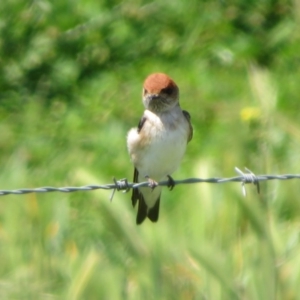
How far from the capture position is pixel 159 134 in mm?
5105

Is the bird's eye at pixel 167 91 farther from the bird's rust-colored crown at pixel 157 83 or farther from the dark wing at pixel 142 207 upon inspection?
the dark wing at pixel 142 207

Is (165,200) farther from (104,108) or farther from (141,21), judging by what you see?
(141,21)

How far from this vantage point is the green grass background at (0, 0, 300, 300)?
4.61 m

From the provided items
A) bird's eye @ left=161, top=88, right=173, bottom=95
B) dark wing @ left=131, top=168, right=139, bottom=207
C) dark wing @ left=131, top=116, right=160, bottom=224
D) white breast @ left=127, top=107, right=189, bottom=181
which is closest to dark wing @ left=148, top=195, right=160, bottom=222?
dark wing @ left=131, top=116, right=160, bottom=224

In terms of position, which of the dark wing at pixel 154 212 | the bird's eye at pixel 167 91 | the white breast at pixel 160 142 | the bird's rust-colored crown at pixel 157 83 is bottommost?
the dark wing at pixel 154 212

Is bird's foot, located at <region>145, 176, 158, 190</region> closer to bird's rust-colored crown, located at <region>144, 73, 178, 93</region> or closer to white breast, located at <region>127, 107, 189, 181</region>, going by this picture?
white breast, located at <region>127, 107, 189, 181</region>

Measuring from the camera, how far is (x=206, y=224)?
4867 mm

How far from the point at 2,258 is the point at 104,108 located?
3.37m

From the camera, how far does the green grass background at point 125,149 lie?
4.61 m

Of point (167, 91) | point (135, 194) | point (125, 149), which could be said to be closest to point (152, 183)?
point (135, 194)

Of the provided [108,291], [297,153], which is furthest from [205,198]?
[297,153]

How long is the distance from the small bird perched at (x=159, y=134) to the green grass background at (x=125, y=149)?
15cm

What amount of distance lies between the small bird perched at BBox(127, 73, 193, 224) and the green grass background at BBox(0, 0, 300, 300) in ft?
0.48

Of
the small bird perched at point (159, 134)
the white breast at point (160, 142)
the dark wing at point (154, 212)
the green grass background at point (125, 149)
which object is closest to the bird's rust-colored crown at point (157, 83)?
the small bird perched at point (159, 134)
